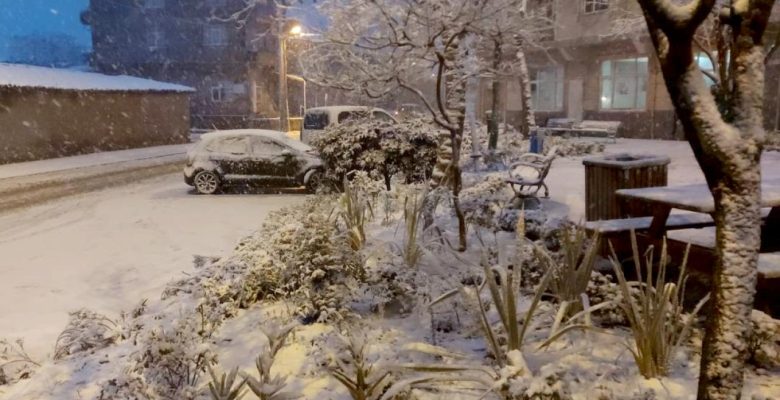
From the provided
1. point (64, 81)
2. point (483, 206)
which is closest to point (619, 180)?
point (483, 206)

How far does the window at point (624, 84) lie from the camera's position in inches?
993

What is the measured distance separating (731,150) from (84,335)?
4.80 metres

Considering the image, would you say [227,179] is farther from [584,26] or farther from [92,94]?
[584,26]

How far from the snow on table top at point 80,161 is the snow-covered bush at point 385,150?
11.4 metres

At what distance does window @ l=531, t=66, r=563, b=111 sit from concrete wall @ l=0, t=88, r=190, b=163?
59.3ft

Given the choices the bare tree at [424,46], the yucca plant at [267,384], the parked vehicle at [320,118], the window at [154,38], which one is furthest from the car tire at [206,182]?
the window at [154,38]

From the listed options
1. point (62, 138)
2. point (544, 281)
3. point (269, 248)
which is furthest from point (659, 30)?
point (62, 138)

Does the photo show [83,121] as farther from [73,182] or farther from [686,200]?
[686,200]

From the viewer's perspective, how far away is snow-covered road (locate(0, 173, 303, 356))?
20.7ft

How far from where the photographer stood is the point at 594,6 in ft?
86.3

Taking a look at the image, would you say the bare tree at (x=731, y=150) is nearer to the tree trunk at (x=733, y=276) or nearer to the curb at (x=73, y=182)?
the tree trunk at (x=733, y=276)

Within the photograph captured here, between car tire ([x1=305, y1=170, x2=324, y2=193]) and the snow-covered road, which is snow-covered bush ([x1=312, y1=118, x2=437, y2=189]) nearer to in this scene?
the snow-covered road

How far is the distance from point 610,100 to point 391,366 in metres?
25.9

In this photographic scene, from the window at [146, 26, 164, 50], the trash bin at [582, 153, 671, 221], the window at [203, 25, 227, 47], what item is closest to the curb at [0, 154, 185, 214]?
the trash bin at [582, 153, 671, 221]
